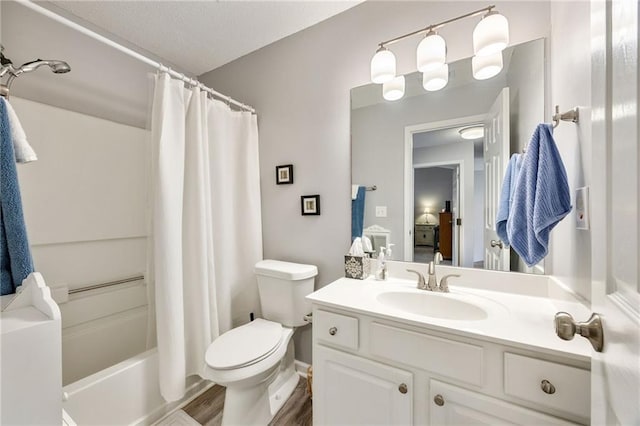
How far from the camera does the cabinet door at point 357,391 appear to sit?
0.95 meters

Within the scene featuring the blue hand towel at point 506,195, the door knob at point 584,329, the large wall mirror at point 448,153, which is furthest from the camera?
the large wall mirror at point 448,153

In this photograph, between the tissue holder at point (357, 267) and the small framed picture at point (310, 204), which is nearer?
the tissue holder at point (357, 267)

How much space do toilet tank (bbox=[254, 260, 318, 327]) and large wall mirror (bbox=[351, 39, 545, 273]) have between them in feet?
1.70

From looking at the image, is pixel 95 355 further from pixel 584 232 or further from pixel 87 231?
pixel 584 232

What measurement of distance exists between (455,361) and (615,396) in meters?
0.50

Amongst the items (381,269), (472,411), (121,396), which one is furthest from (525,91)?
(121,396)

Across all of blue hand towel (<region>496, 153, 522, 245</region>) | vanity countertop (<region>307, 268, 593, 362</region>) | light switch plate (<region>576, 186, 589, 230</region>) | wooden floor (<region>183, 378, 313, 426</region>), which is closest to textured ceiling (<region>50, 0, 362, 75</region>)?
blue hand towel (<region>496, 153, 522, 245</region>)

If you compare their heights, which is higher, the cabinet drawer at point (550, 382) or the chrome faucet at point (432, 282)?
the chrome faucet at point (432, 282)

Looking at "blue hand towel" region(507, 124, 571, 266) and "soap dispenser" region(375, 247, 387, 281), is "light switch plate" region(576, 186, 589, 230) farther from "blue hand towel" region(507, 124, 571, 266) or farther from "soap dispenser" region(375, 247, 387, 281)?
"soap dispenser" region(375, 247, 387, 281)

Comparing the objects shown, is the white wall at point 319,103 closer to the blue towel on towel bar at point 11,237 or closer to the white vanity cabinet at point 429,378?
the white vanity cabinet at point 429,378

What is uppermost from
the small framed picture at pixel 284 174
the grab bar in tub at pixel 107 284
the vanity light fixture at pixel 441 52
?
the vanity light fixture at pixel 441 52

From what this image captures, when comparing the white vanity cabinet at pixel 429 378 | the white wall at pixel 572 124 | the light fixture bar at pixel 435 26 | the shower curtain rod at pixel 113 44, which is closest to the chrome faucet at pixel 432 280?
the white vanity cabinet at pixel 429 378

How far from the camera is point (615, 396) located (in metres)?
0.40

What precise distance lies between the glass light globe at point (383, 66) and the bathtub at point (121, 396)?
2001mm
